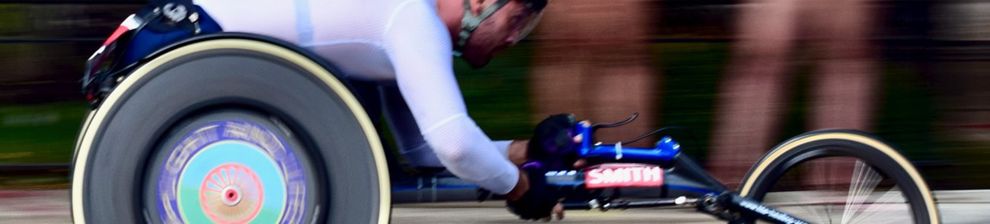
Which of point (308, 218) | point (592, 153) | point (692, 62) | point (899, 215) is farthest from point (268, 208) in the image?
point (692, 62)

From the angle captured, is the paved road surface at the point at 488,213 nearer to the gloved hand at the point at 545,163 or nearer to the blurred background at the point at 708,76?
the blurred background at the point at 708,76

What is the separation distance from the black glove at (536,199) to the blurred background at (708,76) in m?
0.24

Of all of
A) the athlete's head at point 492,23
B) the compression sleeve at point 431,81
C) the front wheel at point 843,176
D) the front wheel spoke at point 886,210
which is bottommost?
the front wheel spoke at point 886,210

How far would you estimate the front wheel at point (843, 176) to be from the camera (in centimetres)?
404

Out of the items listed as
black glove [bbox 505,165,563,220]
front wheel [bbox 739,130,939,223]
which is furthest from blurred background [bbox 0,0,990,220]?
front wheel [bbox 739,130,939,223]

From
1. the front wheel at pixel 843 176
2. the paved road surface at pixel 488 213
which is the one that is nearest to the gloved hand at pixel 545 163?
the front wheel at pixel 843 176

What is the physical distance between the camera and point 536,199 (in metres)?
4.02

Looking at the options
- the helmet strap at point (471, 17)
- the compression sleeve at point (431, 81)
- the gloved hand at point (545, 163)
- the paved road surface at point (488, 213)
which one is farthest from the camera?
the paved road surface at point (488, 213)

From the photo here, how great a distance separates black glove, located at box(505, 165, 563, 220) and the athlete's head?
0.31 metres

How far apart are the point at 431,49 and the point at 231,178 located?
1.69 ft

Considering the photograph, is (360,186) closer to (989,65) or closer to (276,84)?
(276,84)

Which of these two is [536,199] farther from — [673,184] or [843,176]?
Answer: [843,176]

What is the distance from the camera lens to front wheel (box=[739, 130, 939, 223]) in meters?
4.04

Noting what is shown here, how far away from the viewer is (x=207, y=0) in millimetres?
3885
